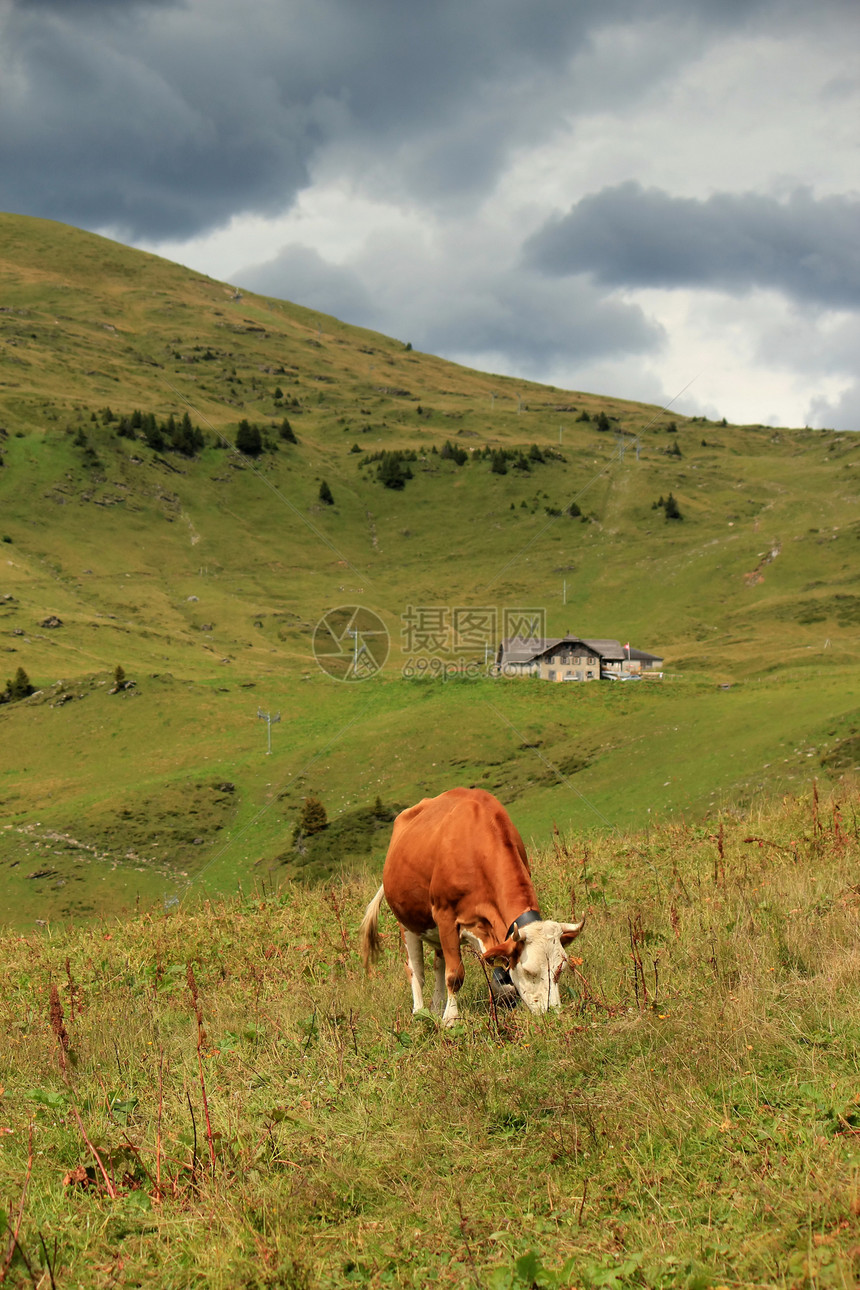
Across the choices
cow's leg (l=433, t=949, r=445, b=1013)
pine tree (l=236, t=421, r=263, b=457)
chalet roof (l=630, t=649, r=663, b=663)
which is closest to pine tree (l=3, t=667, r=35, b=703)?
chalet roof (l=630, t=649, r=663, b=663)

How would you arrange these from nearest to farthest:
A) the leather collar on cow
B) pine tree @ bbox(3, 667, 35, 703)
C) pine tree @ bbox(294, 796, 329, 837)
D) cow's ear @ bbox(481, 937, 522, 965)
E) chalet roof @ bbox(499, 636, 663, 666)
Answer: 1. cow's ear @ bbox(481, 937, 522, 965)
2. the leather collar on cow
3. pine tree @ bbox(294, 796, 329, 837)
4. pine tree @ bbox(3, 667, 35, 703)
5. chalet roof @ bbox(499, 636, 663, 666)

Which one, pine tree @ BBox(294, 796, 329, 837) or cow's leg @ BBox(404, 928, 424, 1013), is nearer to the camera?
cow's leg @ BBox(404, 928, 424, 1013)

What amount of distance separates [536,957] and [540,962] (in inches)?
1.9

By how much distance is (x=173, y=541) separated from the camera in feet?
389

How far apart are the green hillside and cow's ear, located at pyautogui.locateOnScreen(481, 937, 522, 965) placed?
55.9ft

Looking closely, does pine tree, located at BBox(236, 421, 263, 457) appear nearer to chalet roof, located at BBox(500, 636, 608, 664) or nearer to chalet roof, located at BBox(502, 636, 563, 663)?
chalet roof, located at BBox(502, 636, 563, 663)

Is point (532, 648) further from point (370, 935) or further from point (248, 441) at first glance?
point (248, 441)

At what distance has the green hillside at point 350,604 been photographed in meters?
35.7

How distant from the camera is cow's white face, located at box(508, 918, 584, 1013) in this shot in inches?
256

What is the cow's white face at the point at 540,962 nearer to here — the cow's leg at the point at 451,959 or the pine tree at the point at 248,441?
the cow's leg at the point at 451,959

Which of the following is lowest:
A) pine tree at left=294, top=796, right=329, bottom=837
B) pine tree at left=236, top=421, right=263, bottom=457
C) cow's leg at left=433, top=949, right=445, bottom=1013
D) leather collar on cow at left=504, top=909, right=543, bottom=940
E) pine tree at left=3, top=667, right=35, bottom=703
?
pine tree at left=294, top=796, right=329, bottom=837

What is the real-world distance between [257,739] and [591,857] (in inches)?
1664

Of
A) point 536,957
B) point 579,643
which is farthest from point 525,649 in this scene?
point 536,957

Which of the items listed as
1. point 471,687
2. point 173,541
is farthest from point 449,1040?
point 173,541
